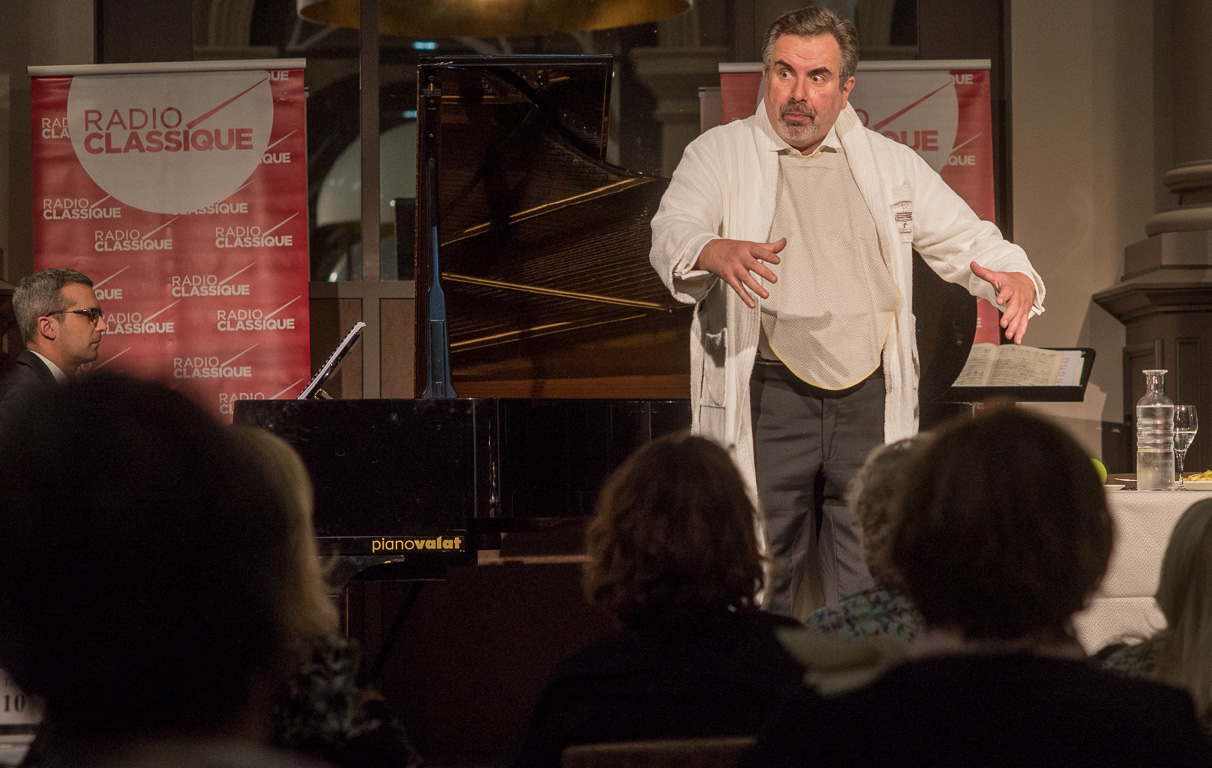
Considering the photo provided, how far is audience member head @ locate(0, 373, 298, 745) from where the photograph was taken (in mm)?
641

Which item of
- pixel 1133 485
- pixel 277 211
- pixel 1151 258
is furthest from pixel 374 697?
pixel 1151 258

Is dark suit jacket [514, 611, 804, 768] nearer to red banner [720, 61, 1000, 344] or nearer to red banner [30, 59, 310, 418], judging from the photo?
red banner [30, 59, 310, 418]

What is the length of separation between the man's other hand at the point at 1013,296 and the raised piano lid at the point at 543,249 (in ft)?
3.73

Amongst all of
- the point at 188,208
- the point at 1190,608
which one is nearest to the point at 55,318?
the point at 188,208

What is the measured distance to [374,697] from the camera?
111cm

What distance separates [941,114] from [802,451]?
8.64ft

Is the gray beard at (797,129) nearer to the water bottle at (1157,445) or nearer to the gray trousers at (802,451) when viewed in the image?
the gray trousers at (802,451)

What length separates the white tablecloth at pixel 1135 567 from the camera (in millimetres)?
2584

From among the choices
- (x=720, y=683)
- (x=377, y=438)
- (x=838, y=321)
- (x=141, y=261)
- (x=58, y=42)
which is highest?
(x=58, y=42)

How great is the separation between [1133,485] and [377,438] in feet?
6.28

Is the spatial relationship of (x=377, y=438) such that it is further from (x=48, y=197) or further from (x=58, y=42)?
(x=58, y=42)

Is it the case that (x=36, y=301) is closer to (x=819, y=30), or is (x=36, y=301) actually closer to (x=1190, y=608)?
(x=819, y=30)

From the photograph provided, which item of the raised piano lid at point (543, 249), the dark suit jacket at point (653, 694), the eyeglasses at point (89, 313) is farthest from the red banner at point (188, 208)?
the dark suit jacket at point (653, 694)

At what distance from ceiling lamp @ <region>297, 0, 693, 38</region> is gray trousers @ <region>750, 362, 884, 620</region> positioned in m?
1.77
